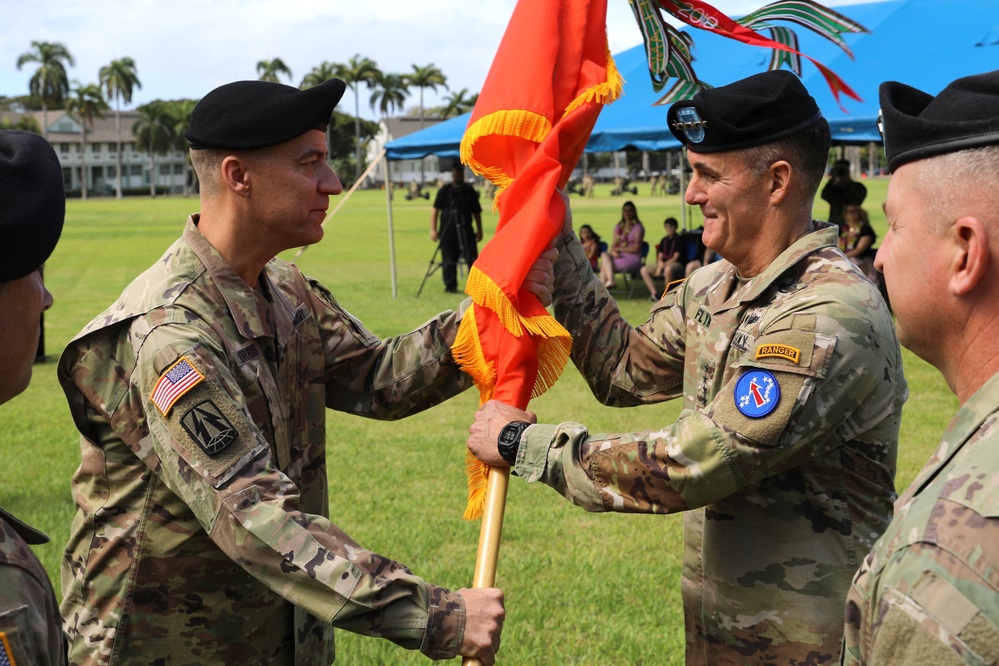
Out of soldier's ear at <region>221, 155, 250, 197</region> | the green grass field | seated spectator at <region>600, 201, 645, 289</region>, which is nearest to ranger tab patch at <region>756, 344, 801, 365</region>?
soldier's ear at <region>221, 155, 250, 197</region>

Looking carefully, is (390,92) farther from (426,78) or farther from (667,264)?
(667,264)

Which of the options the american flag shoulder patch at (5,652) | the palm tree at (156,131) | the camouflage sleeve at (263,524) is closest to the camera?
the american flag shoulder patch at (5,652)

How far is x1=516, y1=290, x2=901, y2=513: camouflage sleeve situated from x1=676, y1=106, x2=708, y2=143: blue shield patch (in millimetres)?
670

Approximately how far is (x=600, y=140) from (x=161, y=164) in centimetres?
10643

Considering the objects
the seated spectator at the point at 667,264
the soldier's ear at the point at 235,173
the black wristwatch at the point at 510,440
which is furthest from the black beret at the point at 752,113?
the seated spectator at the point at 667,264

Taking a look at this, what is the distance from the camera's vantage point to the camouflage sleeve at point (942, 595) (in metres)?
1.29

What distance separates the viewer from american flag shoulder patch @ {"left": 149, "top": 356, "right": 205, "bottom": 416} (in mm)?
2402

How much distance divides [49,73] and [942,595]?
10605cm

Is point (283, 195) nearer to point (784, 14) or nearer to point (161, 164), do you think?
point (784, 14)

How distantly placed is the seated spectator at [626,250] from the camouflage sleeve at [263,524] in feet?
48.4

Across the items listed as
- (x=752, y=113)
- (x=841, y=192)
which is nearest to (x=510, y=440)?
(x=752, y=113)

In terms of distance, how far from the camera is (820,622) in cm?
276

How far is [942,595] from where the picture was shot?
131cm

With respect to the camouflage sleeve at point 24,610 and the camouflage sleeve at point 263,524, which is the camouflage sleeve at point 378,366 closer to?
the camouflage sleeve at point 263,524
